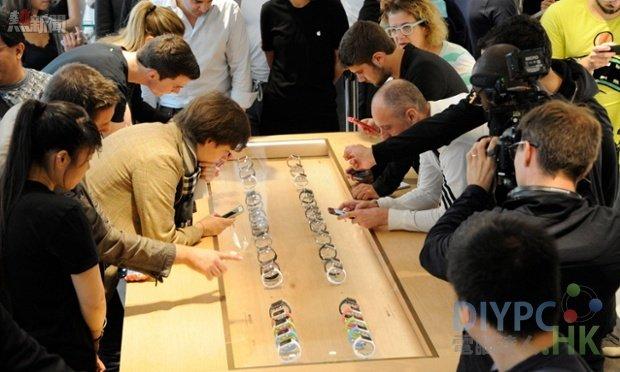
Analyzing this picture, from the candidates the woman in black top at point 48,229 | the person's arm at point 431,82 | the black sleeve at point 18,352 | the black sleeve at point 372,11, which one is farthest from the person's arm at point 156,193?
the black sleeve at point 372,11

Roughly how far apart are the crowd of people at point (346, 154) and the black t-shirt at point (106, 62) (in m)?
0.01

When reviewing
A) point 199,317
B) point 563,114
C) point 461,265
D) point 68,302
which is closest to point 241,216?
point 199,317

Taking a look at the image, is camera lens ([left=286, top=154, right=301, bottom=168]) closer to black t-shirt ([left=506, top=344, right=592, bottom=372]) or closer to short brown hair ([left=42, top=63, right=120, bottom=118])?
short brown hair ([left=42, top=63, right=120, bottom=118])

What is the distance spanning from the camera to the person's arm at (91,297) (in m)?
2.27

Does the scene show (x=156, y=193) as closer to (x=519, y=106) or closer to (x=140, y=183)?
(x=140, y=183)

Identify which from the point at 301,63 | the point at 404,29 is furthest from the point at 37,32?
the point at 404,29

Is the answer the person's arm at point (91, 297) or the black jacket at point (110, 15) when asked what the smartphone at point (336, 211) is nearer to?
the person's arm at point (91, 297)

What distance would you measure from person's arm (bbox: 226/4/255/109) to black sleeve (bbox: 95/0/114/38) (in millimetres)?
905

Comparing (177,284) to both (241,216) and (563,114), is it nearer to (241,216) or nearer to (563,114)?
(241,216)

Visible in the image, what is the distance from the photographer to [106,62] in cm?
372

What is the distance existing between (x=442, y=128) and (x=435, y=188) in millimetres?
439

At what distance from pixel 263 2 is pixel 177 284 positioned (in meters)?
2.70

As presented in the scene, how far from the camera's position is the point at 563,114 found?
203 centimetres

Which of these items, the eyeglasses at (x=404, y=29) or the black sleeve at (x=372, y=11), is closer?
the eyeglasses at (x=404, y=29)
